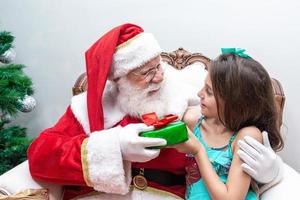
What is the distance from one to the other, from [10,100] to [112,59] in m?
0.63

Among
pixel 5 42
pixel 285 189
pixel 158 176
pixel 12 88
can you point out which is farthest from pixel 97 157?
pixel 5 42

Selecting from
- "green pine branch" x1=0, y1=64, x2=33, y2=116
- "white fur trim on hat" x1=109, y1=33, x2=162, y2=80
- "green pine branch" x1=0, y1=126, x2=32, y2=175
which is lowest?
"green pine branch" x1=0, y1=126, x2=32, y2=175

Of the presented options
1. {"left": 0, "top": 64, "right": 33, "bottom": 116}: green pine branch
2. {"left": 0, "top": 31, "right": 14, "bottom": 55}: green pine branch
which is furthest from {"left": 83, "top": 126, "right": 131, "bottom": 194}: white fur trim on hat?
{"left": 0, "top": 31, "right": 14, "bottom": 55}: green pine branch

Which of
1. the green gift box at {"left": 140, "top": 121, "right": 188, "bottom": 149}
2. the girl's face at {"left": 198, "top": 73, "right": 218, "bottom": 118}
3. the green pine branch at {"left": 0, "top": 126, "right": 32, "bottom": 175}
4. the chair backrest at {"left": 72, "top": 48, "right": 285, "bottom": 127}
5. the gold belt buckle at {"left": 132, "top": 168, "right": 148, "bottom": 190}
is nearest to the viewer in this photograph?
the green gift box at {"left": 140, "top": 121, "right": 188, "bottom": 149}

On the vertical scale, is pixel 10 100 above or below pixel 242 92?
below

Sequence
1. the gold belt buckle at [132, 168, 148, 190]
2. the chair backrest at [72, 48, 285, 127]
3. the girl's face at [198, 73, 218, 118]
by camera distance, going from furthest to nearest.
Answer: the chair backrest at [72, 48, 285, 127] < the gold belt buckle at [132, 168, 148, 190] < the girl's face at [198, 73, 218, 118]

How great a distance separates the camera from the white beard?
125 cm

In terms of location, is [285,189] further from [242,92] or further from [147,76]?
[147,76]

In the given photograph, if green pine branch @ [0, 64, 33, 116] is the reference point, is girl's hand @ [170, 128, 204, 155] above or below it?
below

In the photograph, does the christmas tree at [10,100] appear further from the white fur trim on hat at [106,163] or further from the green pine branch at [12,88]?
the white fur trim on hat at [106,163]

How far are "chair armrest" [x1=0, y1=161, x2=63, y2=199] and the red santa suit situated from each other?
3 centimetres

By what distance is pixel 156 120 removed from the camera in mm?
1119

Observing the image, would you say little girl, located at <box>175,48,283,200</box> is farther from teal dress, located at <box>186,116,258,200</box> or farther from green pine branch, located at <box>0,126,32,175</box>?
green pine branch, located at <box>0,126,32,175</box>

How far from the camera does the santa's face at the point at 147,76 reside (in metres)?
1.23
